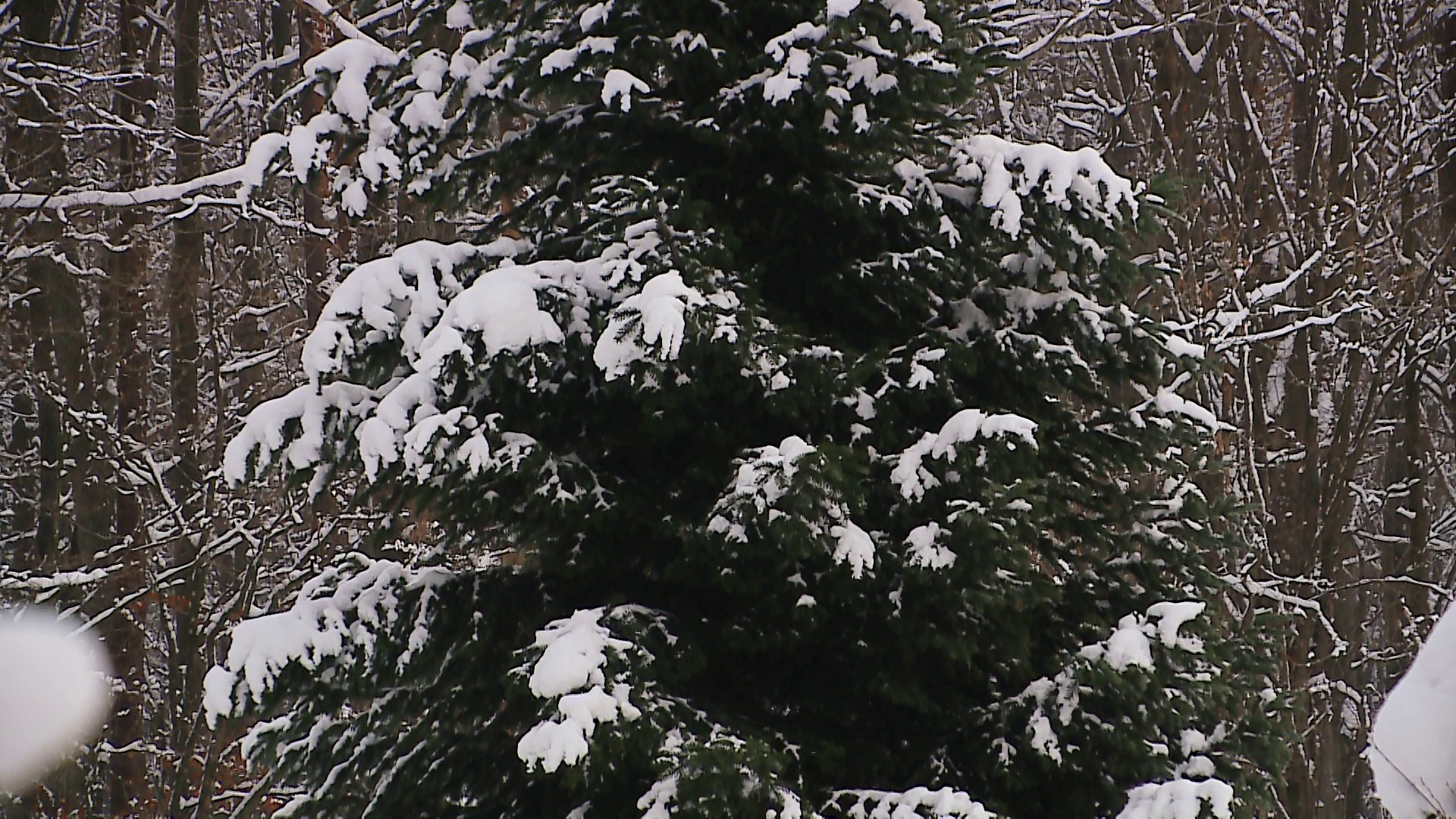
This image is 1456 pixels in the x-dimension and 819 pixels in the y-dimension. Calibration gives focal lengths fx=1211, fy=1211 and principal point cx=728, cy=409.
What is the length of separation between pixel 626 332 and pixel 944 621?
1.36m

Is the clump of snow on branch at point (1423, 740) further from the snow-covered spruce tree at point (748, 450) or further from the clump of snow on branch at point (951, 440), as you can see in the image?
the clump of snow on branch at point (951, 440)

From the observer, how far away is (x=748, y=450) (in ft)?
11.3

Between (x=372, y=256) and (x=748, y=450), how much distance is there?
763cm

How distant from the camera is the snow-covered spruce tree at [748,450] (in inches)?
133

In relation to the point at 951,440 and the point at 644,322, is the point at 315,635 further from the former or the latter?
the point at 951,440

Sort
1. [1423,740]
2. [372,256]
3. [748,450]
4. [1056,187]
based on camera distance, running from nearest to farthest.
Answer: [1423,740]
[748,450]
[1056,187]
[372,256]

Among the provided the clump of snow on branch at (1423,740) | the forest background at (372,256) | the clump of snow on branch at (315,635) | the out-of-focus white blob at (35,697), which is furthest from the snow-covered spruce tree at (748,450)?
the forest background at (372,256)

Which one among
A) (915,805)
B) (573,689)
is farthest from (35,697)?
(915,805)

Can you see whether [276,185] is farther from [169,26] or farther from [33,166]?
[33,166]

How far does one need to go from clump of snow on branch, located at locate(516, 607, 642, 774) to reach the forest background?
626cm

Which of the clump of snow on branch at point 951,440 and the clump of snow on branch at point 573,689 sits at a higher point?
the clump of snow on branch at point 951,440

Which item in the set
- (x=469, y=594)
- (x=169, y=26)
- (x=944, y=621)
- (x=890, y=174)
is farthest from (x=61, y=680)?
(x=169, y=26)

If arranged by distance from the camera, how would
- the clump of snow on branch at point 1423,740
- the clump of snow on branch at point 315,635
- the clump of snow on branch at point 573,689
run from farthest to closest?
the clump of snow on branch at point 315,635
the clump of snow on branch at point 1423,740
the clump of snow on branch at point 573,689

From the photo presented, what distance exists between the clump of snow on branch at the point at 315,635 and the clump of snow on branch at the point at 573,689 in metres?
0.67
